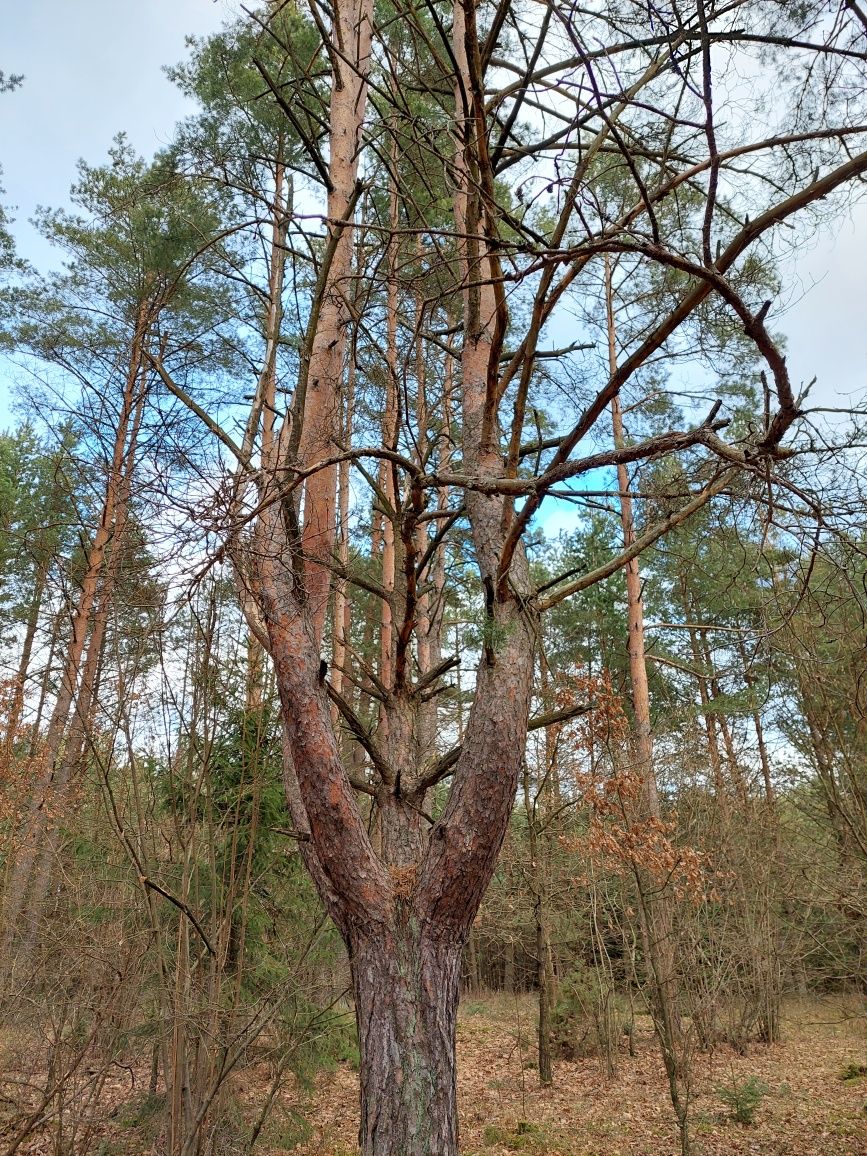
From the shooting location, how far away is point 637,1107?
24.8ft

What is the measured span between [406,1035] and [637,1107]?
21.5 ft

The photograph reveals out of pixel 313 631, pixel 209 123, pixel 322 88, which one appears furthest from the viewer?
pixel 209 123

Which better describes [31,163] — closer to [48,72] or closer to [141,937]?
[48,72]

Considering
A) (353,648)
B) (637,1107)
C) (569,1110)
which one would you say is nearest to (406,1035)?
(353,648)

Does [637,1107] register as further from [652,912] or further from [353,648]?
[353,648]

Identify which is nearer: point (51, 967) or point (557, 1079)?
point (51, 967)

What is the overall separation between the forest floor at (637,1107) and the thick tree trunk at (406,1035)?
3.61 m

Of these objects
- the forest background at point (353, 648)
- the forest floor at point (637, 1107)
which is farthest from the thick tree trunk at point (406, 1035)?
the forest floor at point (637, 1107)

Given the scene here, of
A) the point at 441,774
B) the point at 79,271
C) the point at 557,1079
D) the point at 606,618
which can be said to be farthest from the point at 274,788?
the point at 606,618

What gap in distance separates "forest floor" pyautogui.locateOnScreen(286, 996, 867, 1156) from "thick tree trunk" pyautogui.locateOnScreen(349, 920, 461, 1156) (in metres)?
3.61

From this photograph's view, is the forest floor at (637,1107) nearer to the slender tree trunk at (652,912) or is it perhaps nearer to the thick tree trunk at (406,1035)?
the slender tree trunk at (652,912)

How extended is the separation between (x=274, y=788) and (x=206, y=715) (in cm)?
234

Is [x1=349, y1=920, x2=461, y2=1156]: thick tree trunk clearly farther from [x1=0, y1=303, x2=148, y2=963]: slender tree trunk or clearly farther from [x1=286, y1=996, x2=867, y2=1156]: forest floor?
[x1=286, y1=996, x2=867, y2=1156]: forest floor

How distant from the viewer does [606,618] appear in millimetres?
15172
